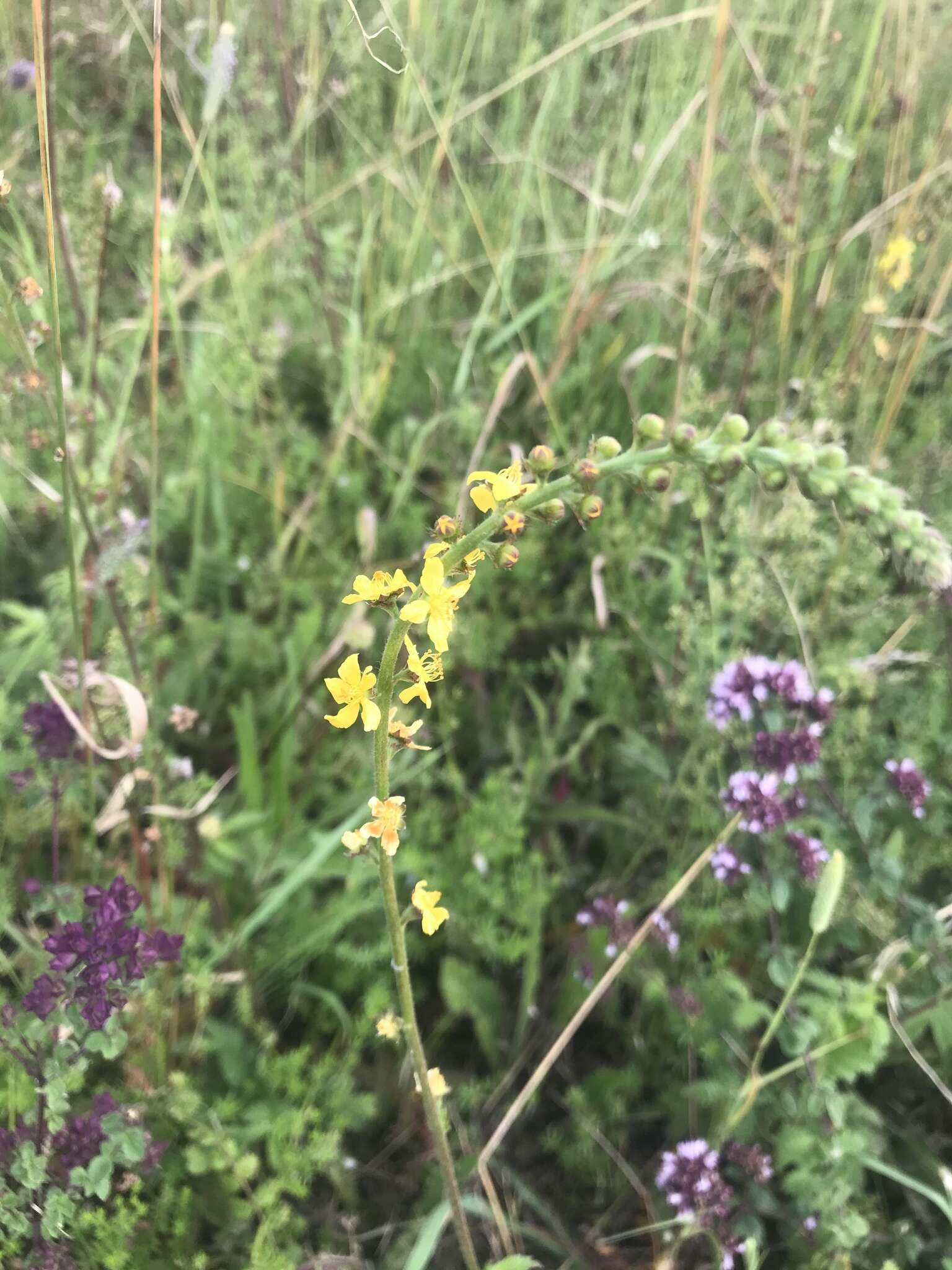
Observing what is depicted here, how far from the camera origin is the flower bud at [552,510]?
79cm

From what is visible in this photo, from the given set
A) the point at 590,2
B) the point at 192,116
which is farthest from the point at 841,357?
the point at 192,116

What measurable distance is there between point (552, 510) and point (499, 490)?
0.19ft

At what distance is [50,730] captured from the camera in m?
1.38

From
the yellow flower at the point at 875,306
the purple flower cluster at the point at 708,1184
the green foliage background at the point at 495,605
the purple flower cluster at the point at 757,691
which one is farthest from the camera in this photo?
the yellow flower at the point at 875,306

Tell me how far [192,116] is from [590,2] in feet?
4.05

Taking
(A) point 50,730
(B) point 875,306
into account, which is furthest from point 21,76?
(B) point 875,306

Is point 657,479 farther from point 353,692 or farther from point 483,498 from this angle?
point 353,692

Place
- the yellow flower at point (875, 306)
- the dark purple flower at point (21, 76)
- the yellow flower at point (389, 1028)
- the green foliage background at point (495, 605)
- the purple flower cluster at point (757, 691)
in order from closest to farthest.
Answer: the yellow flower at point (389, 1028) → the green foliage background at point (495, 605) → the purple flower cluster at point (757, 691) → the dark purple flower at point (21, 76) → the yellow flower at point (875, 306)

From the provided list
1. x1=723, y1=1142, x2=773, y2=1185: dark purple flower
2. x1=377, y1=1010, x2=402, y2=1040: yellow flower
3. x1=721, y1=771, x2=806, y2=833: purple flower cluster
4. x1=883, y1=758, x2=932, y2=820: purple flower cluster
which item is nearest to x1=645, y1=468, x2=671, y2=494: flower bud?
x1=377, y1=1010, x2=402, y2=1040: yellow flower

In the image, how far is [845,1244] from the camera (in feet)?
3.79

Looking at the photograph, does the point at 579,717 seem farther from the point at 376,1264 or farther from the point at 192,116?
the point at 192,116

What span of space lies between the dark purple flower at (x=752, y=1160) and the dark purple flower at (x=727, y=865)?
15.3 inches

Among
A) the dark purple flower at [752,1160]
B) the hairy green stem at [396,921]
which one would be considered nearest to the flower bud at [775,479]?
the hairy green stem at [396,921]

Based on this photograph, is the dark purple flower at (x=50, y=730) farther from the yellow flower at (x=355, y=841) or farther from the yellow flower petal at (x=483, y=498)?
the yellow flower petal at (x=483, y=498)
